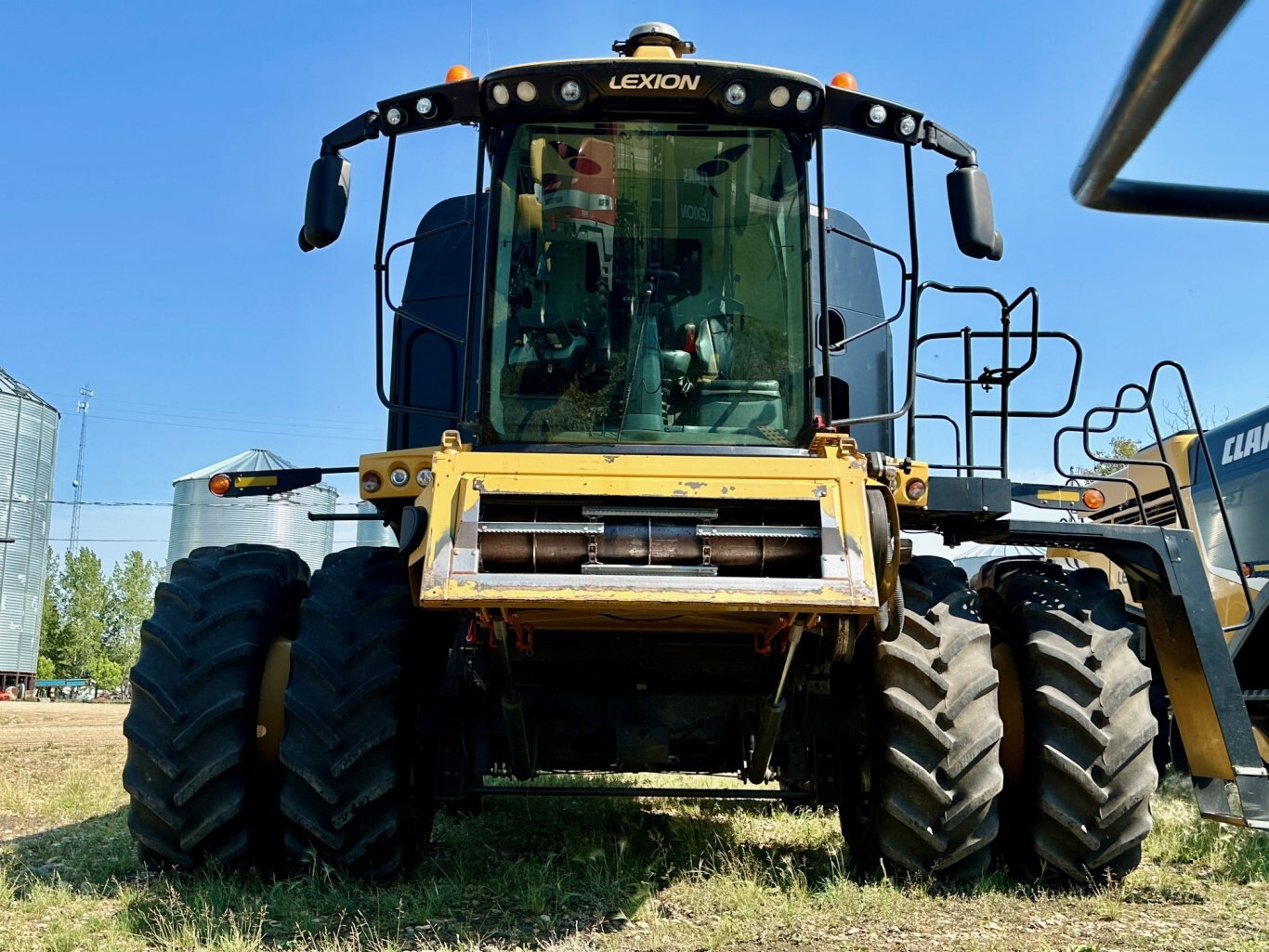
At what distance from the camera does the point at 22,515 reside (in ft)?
118

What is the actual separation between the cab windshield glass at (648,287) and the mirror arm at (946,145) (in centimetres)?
57

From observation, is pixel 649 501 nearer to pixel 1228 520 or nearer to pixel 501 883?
pixel 501 883

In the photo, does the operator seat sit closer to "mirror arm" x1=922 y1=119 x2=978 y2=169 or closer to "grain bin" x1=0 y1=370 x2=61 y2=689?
"mirror arm" x1=922 y1=119 x2=978 y2=169

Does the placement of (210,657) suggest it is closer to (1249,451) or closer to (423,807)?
(423,807)

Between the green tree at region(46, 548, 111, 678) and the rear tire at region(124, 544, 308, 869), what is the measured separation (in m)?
61.2

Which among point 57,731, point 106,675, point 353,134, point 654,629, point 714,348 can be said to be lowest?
point 106,675

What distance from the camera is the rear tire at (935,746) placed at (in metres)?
5.29

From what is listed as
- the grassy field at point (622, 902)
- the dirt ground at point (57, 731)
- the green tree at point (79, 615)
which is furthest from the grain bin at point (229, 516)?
the green tree at point (79, 615)

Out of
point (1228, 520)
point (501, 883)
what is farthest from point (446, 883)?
point (1228, 520)

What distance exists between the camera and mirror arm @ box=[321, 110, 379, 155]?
17.8ft

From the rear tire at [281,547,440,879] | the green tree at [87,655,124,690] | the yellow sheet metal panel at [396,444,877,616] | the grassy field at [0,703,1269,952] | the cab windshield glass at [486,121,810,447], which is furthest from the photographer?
the green tree at [87,655,124,690]

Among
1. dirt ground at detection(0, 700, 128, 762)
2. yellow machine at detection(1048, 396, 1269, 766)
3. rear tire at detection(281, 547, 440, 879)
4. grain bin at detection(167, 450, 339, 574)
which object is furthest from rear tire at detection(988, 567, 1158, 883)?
grain bin at detection(167, 450, 339, 574)

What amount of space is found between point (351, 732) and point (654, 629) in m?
1.34

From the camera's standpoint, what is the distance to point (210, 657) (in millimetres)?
5387
